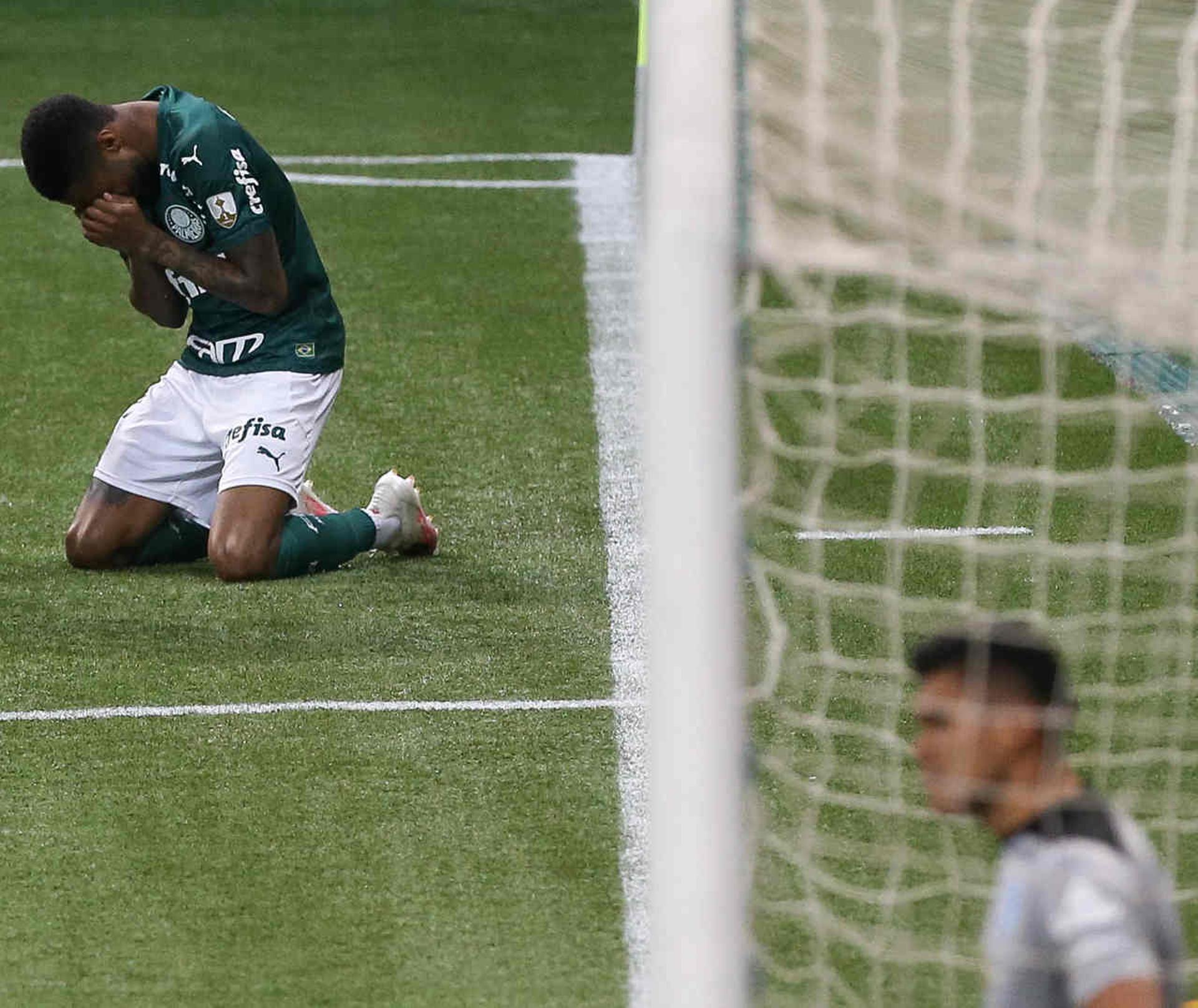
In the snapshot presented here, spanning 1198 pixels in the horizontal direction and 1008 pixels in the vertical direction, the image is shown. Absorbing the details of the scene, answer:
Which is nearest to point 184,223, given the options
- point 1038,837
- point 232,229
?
point 232,229

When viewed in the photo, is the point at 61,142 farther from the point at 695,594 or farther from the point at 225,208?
the point at 695,594

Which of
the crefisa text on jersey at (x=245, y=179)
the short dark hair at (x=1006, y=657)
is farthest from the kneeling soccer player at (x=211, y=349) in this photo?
the short dark hair at (x=1006, y=657)

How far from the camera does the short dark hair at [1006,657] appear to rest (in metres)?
2.90

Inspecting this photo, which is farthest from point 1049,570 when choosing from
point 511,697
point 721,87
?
point 721,87

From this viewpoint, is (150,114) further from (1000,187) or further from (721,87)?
(721,87)

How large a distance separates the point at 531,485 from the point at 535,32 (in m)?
8.33

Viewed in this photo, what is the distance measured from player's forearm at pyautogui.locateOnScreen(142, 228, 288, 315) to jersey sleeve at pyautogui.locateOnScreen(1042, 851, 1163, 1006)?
3.70 meters

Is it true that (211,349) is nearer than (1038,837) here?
No

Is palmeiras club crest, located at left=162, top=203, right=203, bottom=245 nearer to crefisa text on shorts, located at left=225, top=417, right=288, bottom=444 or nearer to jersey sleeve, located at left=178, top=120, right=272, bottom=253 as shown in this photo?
jersey sleeve, located at left=178, top=120, right=272, bottom=253

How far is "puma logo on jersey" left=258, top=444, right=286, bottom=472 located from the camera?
6.01 m

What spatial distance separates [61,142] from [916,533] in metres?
2.57

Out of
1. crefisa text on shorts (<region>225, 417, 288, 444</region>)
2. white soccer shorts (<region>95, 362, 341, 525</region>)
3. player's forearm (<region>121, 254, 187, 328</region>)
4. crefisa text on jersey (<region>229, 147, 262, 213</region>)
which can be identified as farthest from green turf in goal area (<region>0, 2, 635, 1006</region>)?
crefisa text on jersey (<region>229, 147, 262, 213</region>)

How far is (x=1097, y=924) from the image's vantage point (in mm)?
2709

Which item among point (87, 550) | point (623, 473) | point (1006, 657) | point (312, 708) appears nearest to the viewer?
point (1006, 657)
